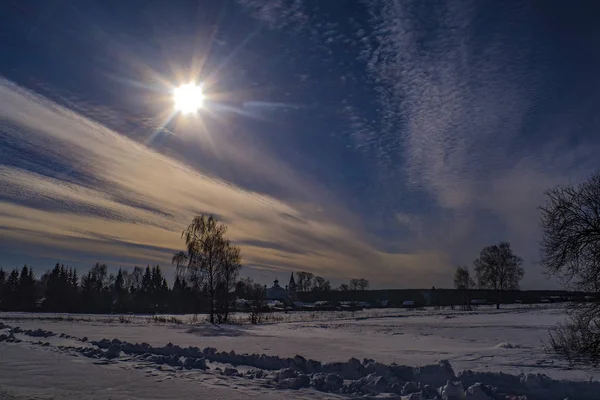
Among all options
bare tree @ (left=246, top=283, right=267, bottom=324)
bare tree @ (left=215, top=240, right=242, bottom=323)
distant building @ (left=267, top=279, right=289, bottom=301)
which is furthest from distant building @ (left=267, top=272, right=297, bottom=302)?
bare tree @ (left=215, top=240, right=242, bottom=323)

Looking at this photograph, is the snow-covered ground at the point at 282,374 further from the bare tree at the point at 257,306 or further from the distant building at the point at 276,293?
the distant building at the point at 276,293

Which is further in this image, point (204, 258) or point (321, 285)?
point (321, 285)

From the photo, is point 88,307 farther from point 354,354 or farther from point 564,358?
point 564,358

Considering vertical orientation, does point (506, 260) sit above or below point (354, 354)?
above

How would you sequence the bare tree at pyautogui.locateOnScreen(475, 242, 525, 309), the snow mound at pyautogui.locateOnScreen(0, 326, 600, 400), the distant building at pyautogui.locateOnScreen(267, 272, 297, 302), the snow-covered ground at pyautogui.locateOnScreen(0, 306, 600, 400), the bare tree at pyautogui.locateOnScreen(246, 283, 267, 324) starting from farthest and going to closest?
the distant building at pyautogui.locateOnScreen(267, 272, 297, 302), the bare tree at pyautogui.locateOnScreen(475, 242, 525, 309), the bare tree at pyautogui.locateOnScreen(246, 283, 267, 324), the snow-covered ground at pyautogui.locateOnScreen(0, 306, 600, 400), the snow mound at pyautogui.locateOnScreen(0, 326, 600, 400)

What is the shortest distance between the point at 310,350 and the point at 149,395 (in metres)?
9.11

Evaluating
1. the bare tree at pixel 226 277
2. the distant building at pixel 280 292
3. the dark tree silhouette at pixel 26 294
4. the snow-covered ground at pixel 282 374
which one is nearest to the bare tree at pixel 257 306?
the bare tree at pixel 226 277

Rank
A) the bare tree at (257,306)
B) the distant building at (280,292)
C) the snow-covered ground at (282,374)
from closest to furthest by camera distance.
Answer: the snow-covered ground at (282,374), the bare tree at (257,306), the distant building at (280,292)

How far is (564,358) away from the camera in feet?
45.8

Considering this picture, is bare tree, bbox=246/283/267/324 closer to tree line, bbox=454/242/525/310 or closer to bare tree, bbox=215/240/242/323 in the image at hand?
bare tree, bbox=215/240/242/323

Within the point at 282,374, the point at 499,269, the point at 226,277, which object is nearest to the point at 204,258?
the point at 226,277

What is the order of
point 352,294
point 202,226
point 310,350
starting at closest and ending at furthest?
1. point 310,350
2. point 202,226
3. point 352,294

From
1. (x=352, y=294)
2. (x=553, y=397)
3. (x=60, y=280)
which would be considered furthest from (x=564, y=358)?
(x=352, y=294)

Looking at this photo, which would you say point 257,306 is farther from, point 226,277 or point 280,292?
point 280,292
